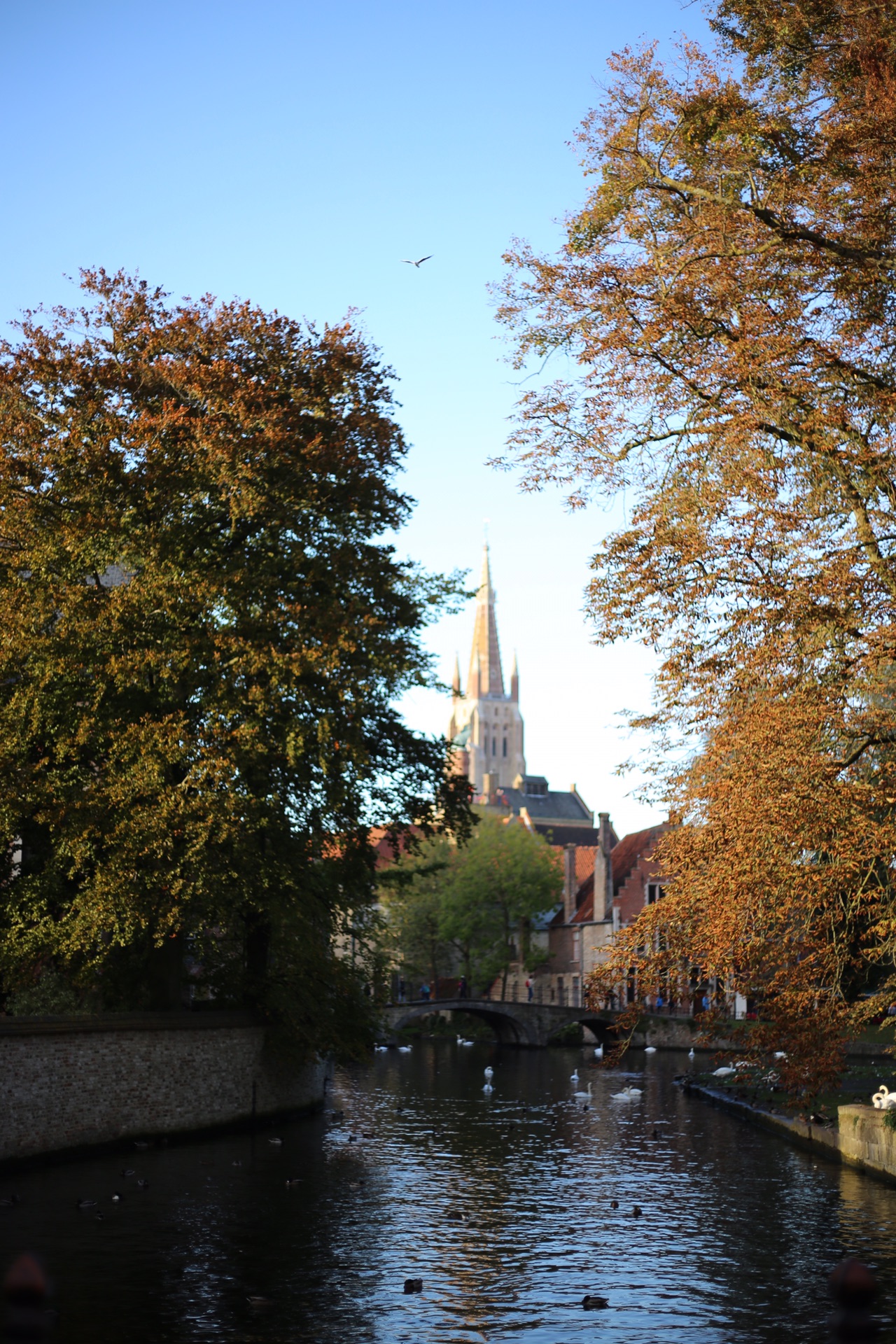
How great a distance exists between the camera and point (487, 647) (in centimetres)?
19775

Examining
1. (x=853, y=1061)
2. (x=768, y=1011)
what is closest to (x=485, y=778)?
(x=853, y=1061)

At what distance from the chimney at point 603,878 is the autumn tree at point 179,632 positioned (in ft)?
178

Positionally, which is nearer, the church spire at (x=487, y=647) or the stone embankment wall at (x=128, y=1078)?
the stone embankment wall at (x=128, y=1078)

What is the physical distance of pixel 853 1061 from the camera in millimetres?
43781

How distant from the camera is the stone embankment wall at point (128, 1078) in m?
22.9

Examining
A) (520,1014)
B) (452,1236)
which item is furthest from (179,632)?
(520,1014)

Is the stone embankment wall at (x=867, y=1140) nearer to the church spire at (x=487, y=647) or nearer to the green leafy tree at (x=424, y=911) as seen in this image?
the green leafy tree at (x=424, y=911)

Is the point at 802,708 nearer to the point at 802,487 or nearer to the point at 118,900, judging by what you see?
the point at 802,487

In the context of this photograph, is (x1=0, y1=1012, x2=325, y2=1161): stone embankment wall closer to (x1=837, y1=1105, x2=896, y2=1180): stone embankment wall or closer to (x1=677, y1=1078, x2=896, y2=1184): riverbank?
(x1=677, y1=1078, x2=896, y2=1184): riverbank

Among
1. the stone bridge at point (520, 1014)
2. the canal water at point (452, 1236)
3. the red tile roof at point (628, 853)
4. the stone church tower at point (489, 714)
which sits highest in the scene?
the stone church tower at point (489, 714)

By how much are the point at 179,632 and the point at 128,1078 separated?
27.3 feet

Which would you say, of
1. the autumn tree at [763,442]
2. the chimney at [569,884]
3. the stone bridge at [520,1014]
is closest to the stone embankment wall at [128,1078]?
the autumn tree at [763,442]

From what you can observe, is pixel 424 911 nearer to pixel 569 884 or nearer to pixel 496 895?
pixel 496 895

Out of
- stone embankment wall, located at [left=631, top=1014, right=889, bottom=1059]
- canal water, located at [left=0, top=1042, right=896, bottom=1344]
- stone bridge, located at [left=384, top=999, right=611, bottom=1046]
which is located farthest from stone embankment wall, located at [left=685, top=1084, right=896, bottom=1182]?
stone bridge, located at [left=384, top=999, right=611, bottom=1046]
